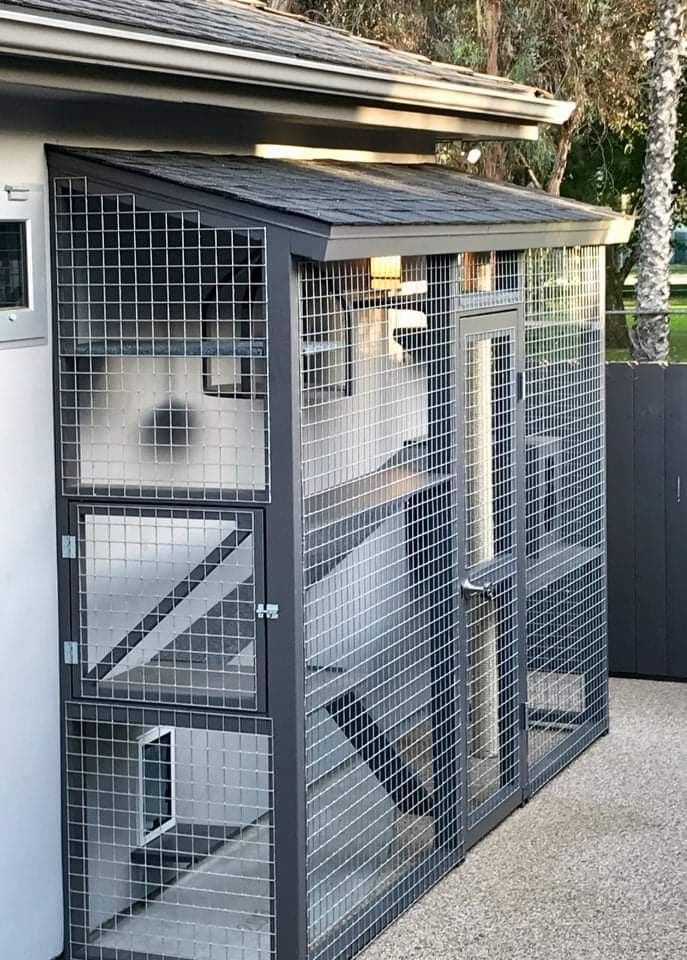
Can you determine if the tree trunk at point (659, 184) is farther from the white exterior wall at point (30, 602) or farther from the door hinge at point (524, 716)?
the white exterior wall at point (30, 602)

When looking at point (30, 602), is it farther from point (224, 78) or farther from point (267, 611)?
point (224, 78)

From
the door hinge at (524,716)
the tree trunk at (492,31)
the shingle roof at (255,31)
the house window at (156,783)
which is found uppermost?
the tree trunk at (492,31)

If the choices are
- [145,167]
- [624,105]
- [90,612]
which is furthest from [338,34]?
[624,105]

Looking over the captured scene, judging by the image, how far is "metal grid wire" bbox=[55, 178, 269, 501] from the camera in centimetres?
505

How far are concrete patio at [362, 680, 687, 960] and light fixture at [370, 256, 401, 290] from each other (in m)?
2.13

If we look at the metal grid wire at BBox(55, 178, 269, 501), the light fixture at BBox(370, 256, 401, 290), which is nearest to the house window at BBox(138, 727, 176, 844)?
the metal grid wire at BBox(55, 178, 269, 501)

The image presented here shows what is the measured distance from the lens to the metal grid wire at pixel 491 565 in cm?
649

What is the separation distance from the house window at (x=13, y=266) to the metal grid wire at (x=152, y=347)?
14 centimetres

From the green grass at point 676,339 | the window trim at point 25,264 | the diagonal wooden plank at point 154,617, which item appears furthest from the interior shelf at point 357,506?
the green grass at point 676,339

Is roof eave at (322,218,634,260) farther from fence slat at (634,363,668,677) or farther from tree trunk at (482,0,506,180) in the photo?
tree trunk at (482,0,506,180)

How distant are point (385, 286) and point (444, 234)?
0.88ft

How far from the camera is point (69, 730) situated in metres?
5.26

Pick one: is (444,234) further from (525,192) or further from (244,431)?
(525,192)

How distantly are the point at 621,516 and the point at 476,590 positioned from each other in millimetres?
2727
